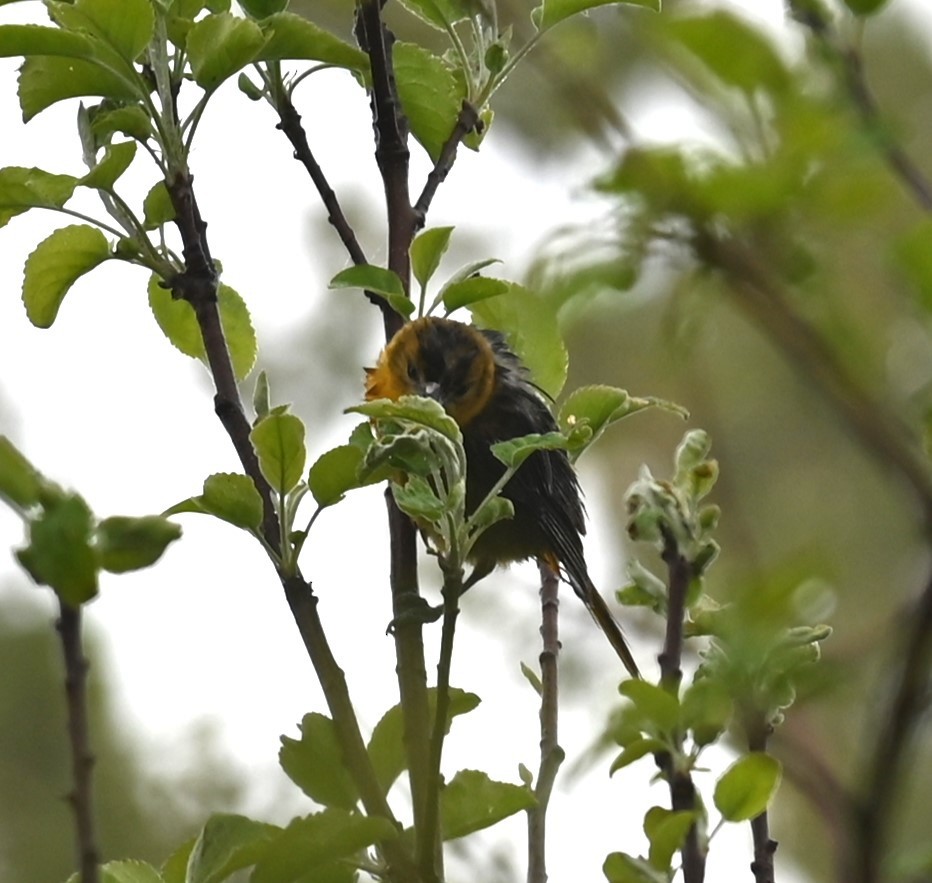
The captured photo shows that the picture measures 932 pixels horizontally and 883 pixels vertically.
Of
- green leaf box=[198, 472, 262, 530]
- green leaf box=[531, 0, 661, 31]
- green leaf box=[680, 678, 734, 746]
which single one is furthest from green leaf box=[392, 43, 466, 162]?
green leaf box=[680, 678, 734, 746]

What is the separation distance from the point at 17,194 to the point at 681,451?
2.90 ft

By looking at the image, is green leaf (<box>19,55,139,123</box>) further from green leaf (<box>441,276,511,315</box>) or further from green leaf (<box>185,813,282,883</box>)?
green leaf (<box>185,813,282,883</box>)

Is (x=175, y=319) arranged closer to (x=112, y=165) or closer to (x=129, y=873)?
(x=112, y=165)

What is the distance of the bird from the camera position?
12.4 ft

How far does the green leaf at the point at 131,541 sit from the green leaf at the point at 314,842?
379mm

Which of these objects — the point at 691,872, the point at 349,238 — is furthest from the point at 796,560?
the point at 349,238

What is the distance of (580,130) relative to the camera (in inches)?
39.0

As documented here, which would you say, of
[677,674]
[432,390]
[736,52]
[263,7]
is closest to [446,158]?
[263,7]

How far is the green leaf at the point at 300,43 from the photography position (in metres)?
1.75

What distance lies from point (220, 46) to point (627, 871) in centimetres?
99

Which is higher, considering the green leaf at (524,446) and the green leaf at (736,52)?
the green leaf at (524,446)

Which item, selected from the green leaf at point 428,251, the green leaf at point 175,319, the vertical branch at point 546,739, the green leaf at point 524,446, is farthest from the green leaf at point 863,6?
the green leaf at point 175,319

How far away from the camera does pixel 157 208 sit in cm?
177

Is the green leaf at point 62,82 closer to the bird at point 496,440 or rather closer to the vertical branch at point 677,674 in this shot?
the vertical branch at point 677,674
